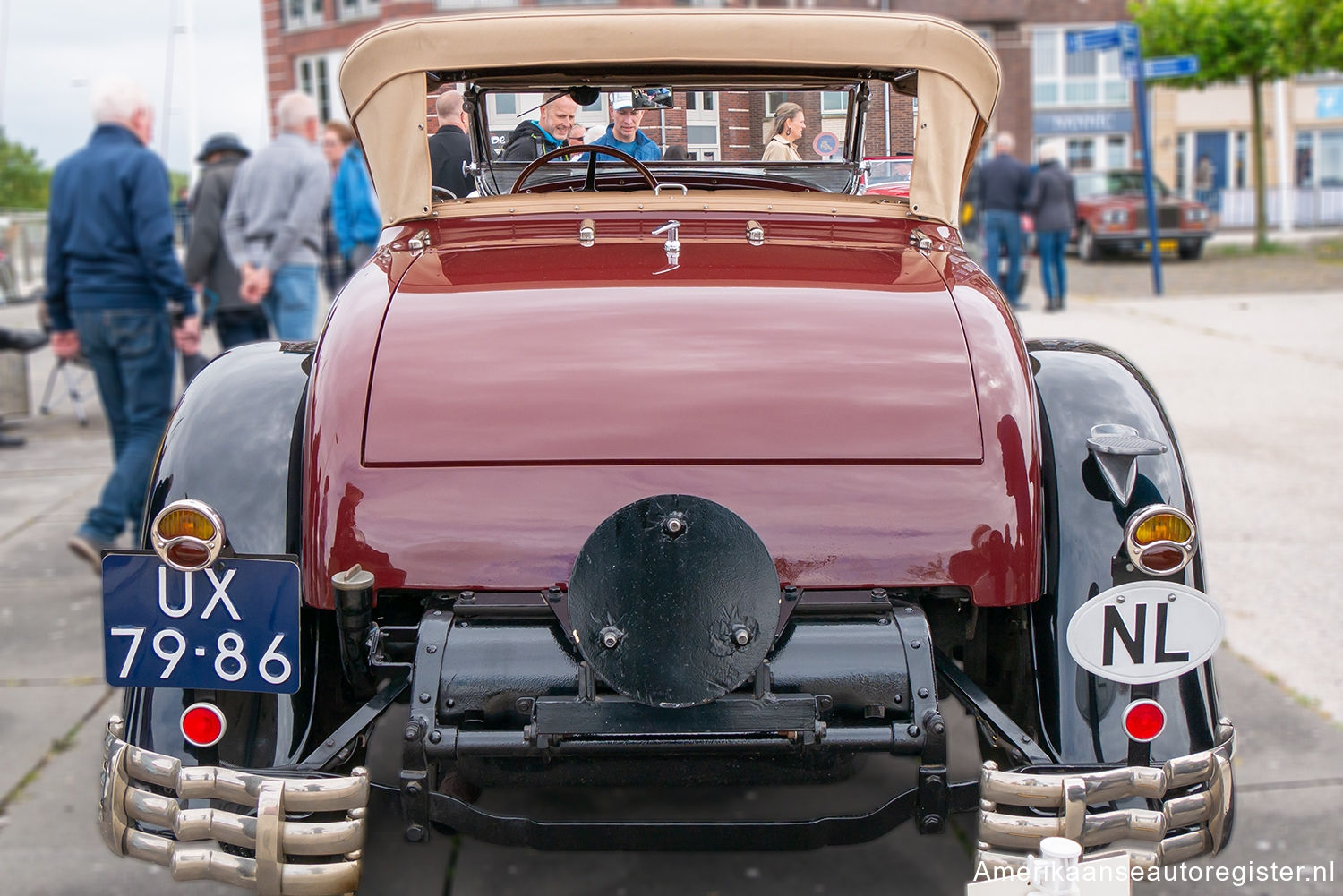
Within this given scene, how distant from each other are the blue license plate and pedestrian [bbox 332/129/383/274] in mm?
6338

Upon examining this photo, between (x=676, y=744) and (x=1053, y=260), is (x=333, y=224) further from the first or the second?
(x=1053, y=260)

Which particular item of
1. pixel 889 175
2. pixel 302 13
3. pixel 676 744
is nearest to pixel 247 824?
pixel 676 744

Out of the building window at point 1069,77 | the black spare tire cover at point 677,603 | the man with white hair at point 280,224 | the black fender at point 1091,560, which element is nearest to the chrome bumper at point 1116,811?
the black fender at point 1091,560

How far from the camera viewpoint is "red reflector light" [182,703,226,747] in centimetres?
239

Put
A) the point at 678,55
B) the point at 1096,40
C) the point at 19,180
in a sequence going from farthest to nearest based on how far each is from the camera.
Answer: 1. the point at 19,180
2. the point at 1096,40
3. the point at 678,55

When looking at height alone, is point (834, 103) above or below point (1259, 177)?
below

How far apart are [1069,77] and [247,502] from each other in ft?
136

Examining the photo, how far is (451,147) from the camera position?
353cm

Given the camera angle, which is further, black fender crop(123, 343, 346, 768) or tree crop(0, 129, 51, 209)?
tree crop(0, 129, 51, 209)

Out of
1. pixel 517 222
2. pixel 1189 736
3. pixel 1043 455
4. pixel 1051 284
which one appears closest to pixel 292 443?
pixel 517 222

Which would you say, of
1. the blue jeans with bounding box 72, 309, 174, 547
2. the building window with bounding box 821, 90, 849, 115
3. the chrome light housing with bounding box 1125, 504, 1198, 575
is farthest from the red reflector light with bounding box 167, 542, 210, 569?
the blue jeans with bounding box 72, 309, 174, 547

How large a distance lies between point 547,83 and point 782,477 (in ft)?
5.64

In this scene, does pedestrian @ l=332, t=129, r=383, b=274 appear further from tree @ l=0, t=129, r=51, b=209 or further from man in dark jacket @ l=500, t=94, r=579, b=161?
tree @ l=0, t=129, r=51, b=209

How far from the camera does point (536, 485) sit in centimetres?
236
